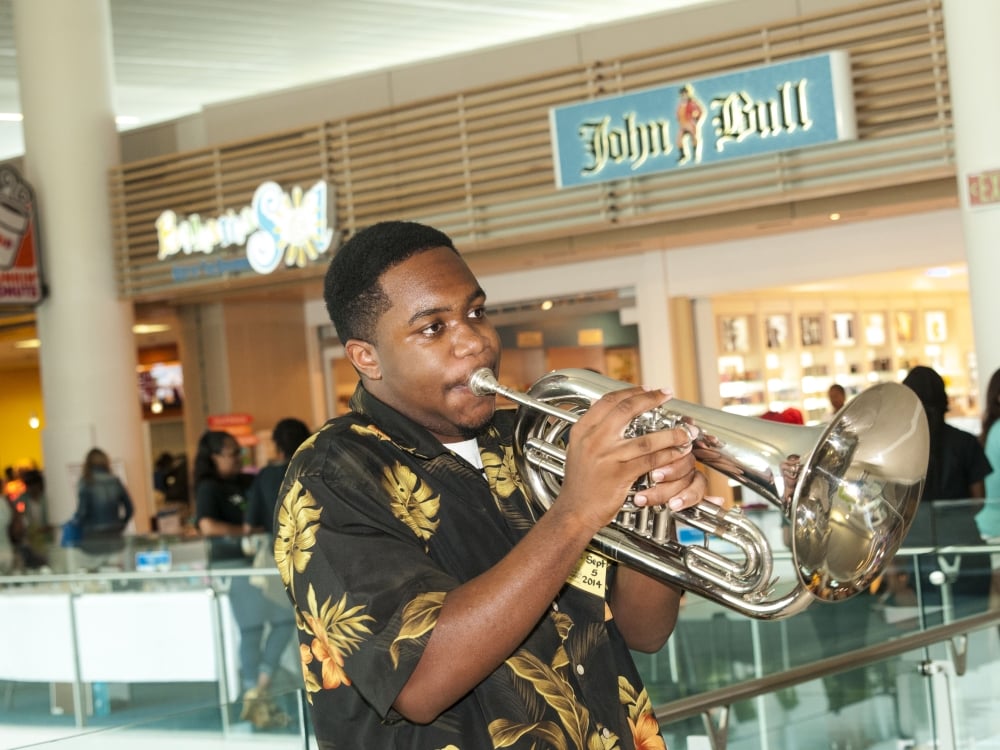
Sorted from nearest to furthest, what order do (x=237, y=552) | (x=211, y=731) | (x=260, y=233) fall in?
(x=211, y=731)
(x=237, y=552)
(x=260, y=233)

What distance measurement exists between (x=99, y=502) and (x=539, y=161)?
3.54 metres

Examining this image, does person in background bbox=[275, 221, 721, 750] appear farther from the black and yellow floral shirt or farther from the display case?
the display case

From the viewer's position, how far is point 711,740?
106 inches

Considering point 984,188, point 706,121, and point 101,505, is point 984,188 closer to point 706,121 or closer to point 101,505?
point 706,121

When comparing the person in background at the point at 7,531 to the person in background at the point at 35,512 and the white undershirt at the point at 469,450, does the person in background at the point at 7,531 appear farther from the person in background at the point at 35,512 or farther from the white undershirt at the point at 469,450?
the white undershirt at the point at 469,450

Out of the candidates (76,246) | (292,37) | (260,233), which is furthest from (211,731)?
(292,37)

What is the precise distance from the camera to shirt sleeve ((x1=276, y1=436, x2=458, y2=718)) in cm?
139

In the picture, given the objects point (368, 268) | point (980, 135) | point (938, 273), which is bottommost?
point (368, 268)

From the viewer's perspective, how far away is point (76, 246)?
10.7 m

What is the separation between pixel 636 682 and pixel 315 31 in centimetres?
972

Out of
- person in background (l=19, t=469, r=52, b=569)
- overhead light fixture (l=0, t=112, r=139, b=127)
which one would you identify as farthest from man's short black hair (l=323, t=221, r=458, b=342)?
overhead light fixture (l=0, t=112, r=139, b=127)

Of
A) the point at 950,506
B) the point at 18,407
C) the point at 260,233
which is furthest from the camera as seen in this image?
the point at 18,407

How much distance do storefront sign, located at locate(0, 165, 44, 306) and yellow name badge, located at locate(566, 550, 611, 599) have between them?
373 inches

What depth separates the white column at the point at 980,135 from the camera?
6641 millimetres
